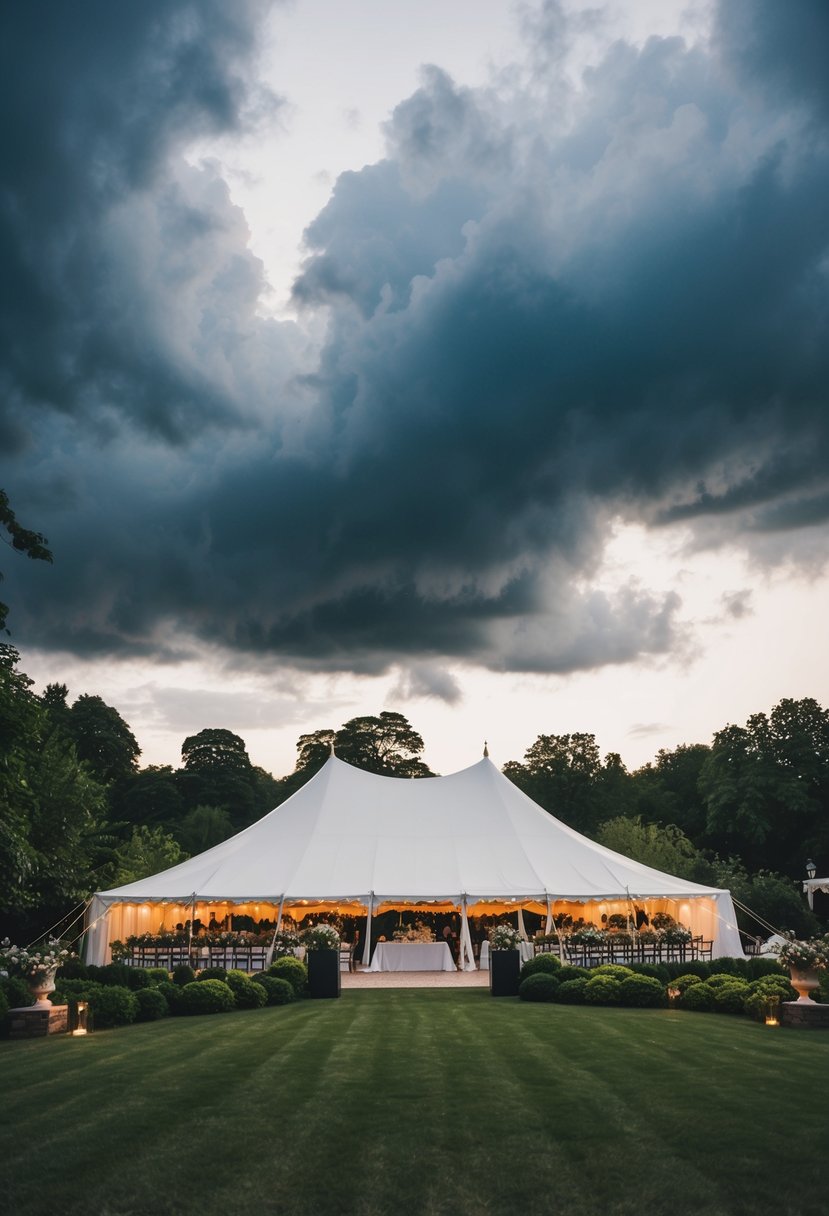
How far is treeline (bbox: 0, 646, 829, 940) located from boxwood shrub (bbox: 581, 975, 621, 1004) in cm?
842

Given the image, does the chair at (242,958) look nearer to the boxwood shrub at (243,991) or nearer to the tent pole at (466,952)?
the tent pole at (466,952)

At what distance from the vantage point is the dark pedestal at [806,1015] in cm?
1138

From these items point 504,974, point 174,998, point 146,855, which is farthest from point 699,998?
point 146,855

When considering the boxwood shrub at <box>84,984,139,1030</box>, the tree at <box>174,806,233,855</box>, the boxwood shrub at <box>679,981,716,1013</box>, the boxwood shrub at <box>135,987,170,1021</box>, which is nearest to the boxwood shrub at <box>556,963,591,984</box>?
the boxwood shrub at <box>679,981,716,1013</box>

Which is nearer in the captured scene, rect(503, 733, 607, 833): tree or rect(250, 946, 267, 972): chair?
rect(250, 946, 267, 972): chair

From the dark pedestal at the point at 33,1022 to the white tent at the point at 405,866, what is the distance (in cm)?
933

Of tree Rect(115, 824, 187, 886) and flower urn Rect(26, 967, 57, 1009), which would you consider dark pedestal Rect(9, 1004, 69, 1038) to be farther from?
tree Rect(115, 824, 187, 886)

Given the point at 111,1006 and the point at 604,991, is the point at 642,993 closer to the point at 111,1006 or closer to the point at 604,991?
the point at 604,991

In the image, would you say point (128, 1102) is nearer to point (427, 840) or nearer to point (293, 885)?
point (293, 885)

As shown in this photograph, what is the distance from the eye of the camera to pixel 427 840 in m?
23.4

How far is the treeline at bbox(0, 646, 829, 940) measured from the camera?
2330 cm

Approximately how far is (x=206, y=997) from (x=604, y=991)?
568 centimetres

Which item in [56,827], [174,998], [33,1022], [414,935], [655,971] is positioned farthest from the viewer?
[56,827]

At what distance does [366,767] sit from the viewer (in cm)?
5466
